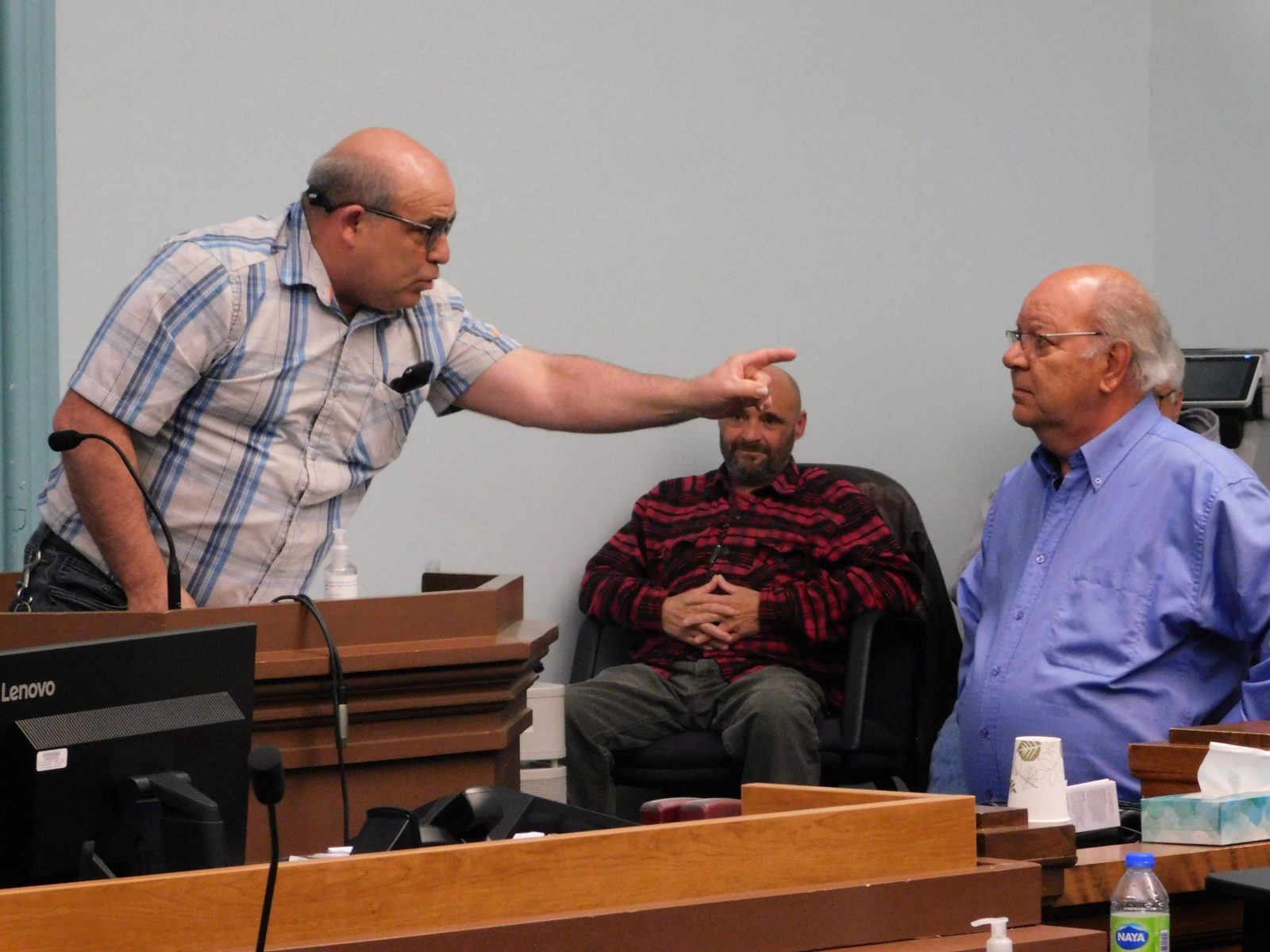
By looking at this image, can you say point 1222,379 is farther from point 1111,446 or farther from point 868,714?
point 1111,446

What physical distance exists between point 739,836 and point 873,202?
3.89 meters

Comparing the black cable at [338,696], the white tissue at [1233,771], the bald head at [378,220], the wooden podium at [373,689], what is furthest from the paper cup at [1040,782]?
the bald head at [378,220]

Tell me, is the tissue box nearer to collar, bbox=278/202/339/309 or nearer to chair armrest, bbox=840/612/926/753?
collar, bbox=278/202/339/309

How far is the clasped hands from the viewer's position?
4.13 meters

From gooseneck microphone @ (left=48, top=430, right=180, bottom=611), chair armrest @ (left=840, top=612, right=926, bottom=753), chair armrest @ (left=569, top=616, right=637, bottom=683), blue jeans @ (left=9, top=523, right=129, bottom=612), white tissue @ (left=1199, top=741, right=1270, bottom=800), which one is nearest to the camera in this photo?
white tissue @ (left=1199, top=741, right=1270, bottom=800)

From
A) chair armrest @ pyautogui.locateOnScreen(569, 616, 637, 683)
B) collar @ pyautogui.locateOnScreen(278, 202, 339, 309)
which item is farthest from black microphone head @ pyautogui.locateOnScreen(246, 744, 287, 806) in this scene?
chair armrest @ pyautogui.locateOnScreen(569, 616, 637, 683)

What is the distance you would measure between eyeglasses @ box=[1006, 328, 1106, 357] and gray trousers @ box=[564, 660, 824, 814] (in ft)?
4.14

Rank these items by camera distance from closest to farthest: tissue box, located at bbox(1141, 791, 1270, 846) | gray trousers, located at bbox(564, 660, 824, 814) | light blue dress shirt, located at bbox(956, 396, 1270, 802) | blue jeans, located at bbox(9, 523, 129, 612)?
tissue box, located at bbox(1141, 791, 1270, 846), blue jeans, located at bbox(9, 523, 129, 612), light blue dress shirt, located at bbox(956, 396, 1270, 802), gray trousers, located at bbox(564, 660, 824, 814)

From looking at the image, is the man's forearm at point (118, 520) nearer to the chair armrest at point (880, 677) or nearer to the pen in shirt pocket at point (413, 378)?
the pen in shirt pocket at point (413, 378)

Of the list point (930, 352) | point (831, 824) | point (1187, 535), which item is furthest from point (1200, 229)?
point (831, 824)

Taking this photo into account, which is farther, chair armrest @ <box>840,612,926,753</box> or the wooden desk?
chair armrest @ <box>840,612,926,753</box>

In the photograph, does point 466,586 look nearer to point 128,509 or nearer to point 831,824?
point 128,509

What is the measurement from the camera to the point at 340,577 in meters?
2.31

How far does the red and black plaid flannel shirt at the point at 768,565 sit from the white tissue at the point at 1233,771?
2193 mm
